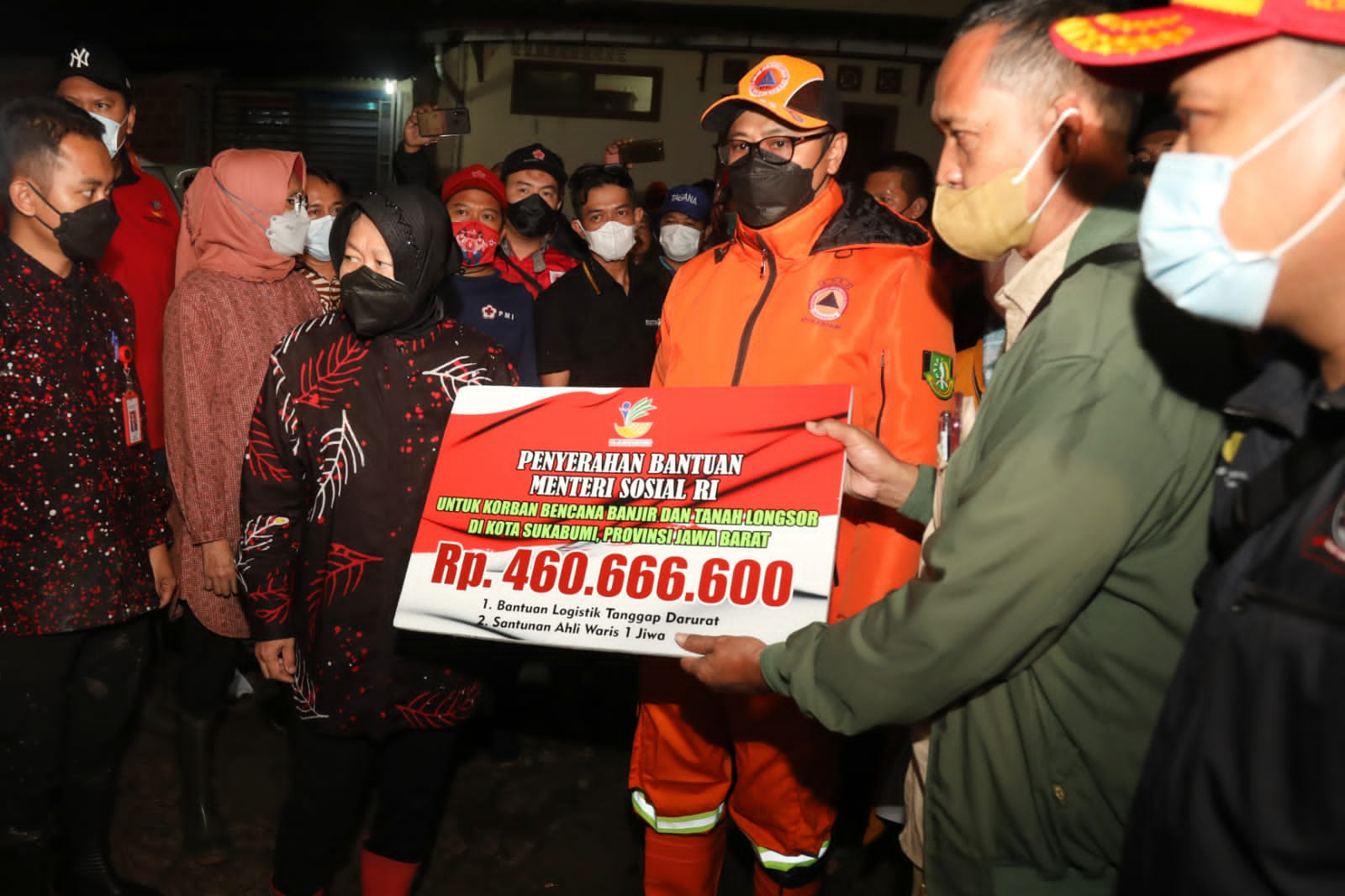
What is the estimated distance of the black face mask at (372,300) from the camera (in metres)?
2.37

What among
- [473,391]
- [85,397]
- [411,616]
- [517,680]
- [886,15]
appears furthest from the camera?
[886,15]

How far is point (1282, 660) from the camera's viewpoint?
3.26ft

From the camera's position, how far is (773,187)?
261cm

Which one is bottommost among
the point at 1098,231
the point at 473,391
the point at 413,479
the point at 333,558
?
the point at 333,558

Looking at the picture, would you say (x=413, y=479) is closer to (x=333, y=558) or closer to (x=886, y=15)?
(x=333, y=558)

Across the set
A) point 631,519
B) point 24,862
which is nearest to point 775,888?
point 631,519

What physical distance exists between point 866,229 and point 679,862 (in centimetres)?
202

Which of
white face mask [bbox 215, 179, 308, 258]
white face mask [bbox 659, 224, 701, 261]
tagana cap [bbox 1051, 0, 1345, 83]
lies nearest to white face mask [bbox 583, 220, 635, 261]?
white face mask [bbox 659, 224, 701, 261]

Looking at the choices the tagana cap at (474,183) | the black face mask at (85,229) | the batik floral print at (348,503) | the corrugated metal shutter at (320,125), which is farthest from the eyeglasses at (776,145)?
the corrugated metal shutter at (320,125)

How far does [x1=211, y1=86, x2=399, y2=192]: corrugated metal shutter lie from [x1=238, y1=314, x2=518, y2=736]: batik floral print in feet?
A: 34.4

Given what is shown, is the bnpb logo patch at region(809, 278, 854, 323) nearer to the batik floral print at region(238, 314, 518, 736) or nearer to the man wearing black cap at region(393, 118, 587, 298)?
the batik floral print at region(238, 314, 518, 736)

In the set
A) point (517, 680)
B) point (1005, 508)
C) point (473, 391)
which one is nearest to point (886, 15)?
point (517, 680)

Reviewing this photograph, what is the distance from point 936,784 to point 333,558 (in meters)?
1.64

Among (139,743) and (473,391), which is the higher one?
(473,391)
